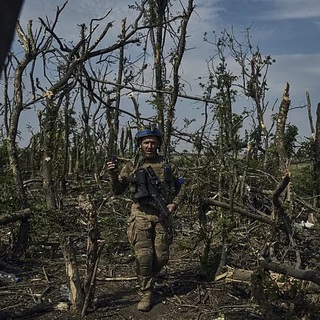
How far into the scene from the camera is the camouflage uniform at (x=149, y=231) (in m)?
4.98

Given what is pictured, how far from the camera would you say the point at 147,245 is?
16.4ft

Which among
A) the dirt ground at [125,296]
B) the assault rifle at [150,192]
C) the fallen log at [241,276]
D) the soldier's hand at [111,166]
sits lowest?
the dirt ground at [125,296]

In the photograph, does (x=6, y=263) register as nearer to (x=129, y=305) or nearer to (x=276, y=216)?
(x=129, y=305)

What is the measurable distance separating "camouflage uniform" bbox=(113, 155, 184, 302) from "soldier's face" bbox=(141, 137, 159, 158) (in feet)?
0.24

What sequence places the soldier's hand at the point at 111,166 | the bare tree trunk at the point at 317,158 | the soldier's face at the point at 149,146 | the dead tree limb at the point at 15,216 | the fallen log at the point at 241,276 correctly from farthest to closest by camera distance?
1. the bare tree trunk at the point at 317,158
2. the dead tree limb at the point at 15,216
3. the soldier's face at the point at 149,146
4. the fallen log at the point at 241,276
5. the soldier's hand at the point at 111,166

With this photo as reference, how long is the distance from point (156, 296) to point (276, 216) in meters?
1.43

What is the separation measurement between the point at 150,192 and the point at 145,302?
1.01m

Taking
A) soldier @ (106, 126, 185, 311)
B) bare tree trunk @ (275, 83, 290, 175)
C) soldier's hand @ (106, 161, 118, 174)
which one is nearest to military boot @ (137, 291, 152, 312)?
soldier @ (106, 126, 185, 311)

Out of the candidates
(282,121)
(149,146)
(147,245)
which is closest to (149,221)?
(147,245)

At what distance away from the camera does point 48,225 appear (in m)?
7.11

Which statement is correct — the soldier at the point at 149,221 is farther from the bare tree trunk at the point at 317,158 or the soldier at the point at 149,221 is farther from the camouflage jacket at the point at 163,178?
the bare tree trunk at the point at 317,158

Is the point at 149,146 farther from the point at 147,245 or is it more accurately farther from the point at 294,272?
the point at 294,272

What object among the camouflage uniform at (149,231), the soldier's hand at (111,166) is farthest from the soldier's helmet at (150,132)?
the soldier's hand at (111,166)

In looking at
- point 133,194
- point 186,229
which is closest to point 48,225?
point 186,229
